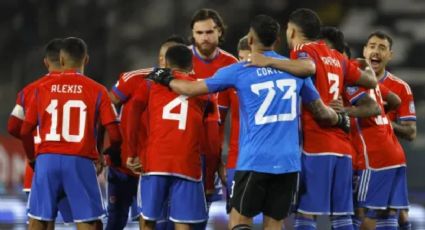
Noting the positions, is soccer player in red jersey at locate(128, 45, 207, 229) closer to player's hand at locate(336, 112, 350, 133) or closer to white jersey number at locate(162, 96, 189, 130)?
white jersey number at locate(162, 96, 189, 130)

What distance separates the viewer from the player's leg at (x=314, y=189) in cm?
776

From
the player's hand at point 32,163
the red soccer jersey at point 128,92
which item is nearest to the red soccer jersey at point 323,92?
the red soccer jersey at point 128,92

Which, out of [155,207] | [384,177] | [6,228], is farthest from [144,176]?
[6,228]

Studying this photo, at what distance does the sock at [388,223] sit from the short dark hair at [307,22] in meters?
1.87

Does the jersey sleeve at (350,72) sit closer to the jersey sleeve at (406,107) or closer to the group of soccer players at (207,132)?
the group of soccer players at (207,132)

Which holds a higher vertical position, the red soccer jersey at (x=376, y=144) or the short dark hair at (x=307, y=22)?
the short dark hair at (x=307, y=22)

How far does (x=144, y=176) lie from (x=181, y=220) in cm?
42

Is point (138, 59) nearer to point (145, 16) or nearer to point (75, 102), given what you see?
point (145, 16)

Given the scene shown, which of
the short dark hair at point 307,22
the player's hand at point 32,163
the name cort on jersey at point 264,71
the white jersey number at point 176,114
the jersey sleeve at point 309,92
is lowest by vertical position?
the player's hand at point 32,163

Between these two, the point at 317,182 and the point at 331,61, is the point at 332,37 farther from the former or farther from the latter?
the point at 317,182

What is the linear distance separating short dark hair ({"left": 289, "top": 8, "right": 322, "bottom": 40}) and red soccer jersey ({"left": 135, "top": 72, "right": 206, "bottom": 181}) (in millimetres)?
914

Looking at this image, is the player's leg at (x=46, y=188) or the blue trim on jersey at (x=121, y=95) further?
the blue trim on jersey at (x=121, y=95)

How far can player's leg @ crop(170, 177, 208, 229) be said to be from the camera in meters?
7.93

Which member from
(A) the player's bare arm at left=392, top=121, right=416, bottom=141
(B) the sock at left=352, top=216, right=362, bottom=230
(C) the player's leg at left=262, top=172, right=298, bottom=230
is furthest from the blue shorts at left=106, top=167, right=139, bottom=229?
(A) the player's bare arm at left=392, top=121, right=416, bottom=141
